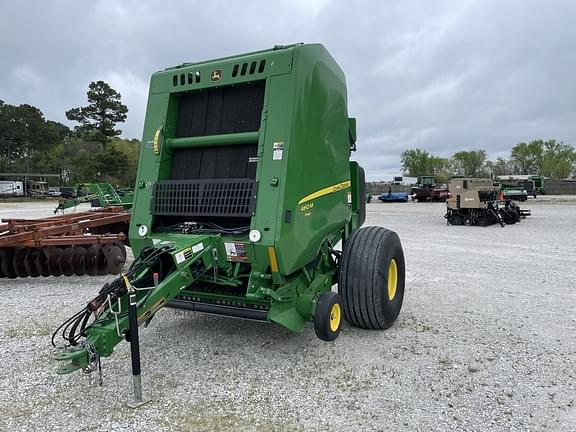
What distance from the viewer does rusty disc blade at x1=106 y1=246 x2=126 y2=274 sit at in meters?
7.33

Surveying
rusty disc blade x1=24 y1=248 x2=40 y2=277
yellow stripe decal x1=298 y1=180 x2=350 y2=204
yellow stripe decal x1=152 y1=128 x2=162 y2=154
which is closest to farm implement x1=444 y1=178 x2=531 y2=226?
yellow stripe decal x1=298 y1=180 x2=350 y2=204

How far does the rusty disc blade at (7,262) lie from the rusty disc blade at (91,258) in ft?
3.97

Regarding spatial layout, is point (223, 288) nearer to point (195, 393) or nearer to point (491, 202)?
point (195, 393)

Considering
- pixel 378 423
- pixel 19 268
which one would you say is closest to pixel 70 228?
pixel 19 268

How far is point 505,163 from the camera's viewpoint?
82188 mm

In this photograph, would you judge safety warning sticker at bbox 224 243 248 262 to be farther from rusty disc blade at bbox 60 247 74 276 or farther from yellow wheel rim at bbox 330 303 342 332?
rusty disc blade at bbox 60 247 74 276

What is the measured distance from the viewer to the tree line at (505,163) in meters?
75.8

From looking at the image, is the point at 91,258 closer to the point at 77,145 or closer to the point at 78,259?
the point at 78,259

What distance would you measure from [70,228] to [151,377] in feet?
16.5

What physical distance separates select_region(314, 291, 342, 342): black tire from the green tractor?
1 cm

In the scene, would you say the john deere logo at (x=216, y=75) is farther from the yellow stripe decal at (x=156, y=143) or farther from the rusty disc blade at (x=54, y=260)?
the rusty disc blade at (x=54, y=260)

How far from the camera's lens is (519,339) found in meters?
4.36

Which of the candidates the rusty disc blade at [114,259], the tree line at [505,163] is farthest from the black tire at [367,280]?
the tree line at [505,163]

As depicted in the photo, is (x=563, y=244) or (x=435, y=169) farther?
(x=435, y=169)
